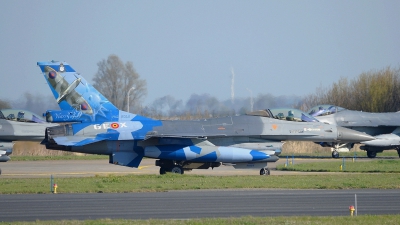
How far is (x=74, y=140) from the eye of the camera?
71.5 ft

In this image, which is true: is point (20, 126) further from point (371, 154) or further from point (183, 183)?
point (371, 154)

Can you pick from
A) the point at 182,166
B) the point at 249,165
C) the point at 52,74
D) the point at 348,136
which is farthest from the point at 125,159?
the point at 348,136

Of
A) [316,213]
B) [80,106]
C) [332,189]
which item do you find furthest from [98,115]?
[316,213]

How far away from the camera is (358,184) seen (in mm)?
18812

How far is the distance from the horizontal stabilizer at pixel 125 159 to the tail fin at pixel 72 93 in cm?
144

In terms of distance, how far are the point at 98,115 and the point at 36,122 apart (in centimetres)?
664

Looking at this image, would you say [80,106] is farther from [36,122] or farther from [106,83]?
[106,83]

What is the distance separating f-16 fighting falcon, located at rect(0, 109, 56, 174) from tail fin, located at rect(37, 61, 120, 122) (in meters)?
5.22

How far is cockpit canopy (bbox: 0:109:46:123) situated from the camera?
2747 centimetres

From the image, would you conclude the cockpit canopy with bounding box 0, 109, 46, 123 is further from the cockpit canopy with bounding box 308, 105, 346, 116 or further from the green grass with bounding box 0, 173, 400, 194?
the cockpit canopy with bounding box 308, 105, 346, 116

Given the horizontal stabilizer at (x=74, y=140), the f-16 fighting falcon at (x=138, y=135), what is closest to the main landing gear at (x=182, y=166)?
the f-16 fighting falcon at (x=138, y=135)

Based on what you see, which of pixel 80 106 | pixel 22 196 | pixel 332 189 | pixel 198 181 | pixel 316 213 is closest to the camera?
pixel 316 213

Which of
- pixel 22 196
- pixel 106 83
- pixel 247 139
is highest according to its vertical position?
pixel 106 83

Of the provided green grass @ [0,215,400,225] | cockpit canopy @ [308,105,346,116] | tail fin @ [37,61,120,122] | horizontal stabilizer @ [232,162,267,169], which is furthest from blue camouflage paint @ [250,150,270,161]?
cockpit canopy @ [308,105,346,116]
